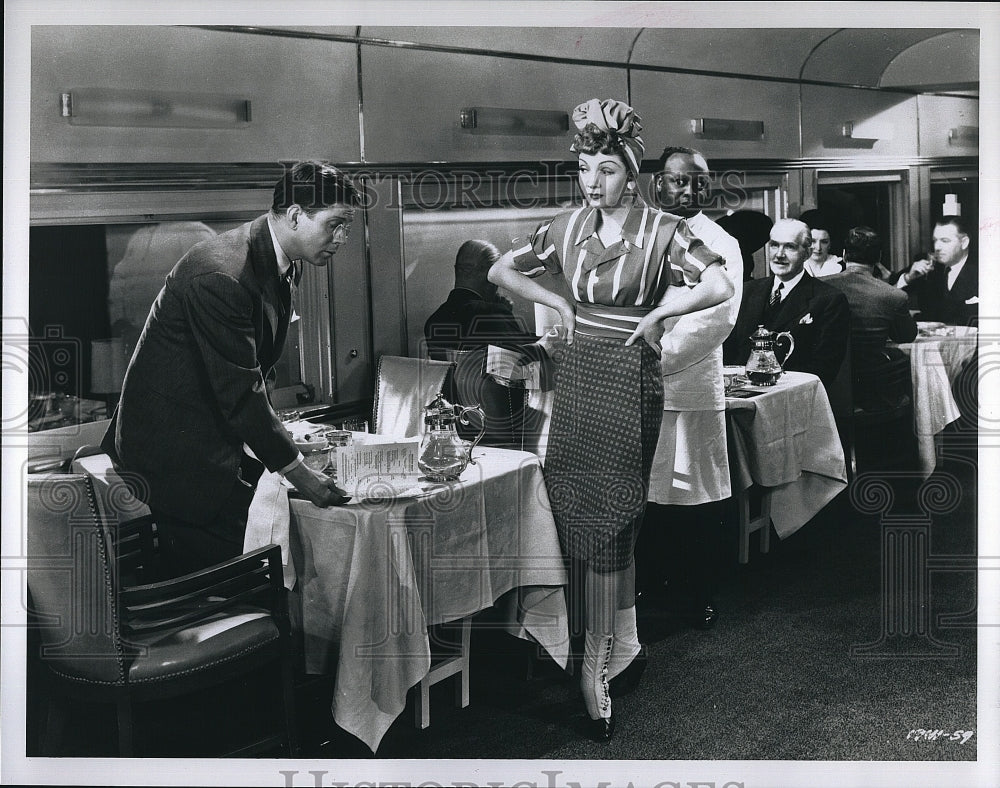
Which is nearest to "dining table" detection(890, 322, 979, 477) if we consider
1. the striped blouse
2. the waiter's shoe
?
the striped blouse

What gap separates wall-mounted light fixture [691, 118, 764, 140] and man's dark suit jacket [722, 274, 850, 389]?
398 millimetres

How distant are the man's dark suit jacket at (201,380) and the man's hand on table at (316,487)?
0.04 m

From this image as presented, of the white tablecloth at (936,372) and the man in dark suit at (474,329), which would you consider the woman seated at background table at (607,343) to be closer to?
the man in dark suit at (474,329)

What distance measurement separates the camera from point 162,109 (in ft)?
8.12

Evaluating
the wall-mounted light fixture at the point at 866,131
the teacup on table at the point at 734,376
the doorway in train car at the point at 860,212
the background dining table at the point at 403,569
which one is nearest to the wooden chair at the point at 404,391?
the background dining table at the point at 403,569

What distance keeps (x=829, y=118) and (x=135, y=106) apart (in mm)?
1892

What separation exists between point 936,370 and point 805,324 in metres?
0.40

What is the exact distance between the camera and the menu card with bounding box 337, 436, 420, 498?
2.42 m

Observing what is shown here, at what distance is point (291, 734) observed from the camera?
2459 mm

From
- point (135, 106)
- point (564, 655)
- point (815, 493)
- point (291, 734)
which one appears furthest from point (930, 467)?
point (135, 106)

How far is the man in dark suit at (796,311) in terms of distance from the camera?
2564mm

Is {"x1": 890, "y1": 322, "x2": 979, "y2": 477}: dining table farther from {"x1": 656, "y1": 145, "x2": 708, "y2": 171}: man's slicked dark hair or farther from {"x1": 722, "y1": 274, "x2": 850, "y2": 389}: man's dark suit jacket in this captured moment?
{"x1": 656, "y1": 145, "x2": 708, "y2": 171}: man's slicked dark hair

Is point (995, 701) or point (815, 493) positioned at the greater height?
point (815, 493)

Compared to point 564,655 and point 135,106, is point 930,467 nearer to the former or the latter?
point 564,655
